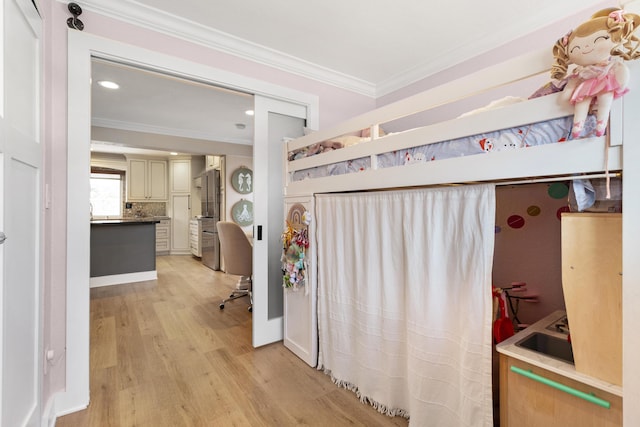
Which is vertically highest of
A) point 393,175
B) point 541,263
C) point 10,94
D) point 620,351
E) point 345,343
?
point 10,94

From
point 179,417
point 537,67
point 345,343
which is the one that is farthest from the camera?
point 345,343

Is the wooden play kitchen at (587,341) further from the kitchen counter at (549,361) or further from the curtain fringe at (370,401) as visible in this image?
the curtain fringe at (370,401)

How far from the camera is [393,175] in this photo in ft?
5.10

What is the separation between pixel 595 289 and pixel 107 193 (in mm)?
8342

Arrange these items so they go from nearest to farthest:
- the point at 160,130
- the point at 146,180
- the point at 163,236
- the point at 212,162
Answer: the point at 160,130, the point at 212,162, the point at 146,180, the point at 163,236

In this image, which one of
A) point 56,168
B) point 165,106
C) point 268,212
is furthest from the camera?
point 165,106

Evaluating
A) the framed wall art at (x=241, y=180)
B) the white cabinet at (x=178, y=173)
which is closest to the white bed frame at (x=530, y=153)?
the framed wall art at (x=241, y=180)

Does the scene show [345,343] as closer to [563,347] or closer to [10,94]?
[563,347]

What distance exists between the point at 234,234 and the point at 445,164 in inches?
108

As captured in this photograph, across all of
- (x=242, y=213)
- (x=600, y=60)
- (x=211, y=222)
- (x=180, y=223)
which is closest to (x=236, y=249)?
(x=242, y=213)

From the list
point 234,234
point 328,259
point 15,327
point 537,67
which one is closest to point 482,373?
point 328,259

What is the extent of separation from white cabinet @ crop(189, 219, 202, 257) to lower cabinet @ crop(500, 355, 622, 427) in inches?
244

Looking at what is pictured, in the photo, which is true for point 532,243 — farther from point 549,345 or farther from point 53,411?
point 53,411

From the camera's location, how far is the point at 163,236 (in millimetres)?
7191
